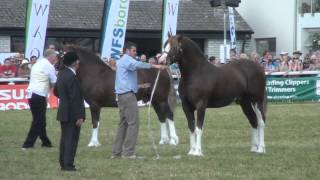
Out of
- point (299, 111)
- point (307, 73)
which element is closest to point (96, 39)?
point (307, 73)

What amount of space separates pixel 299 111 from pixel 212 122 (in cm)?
457

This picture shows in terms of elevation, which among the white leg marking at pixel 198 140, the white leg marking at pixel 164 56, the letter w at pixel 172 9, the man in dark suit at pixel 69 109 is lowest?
the white leg marking at pixel 198 140

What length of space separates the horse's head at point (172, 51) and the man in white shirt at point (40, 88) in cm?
312

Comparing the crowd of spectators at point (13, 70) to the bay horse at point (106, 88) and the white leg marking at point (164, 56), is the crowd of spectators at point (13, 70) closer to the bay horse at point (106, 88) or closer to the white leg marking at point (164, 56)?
the bay horse at point (106, 88)

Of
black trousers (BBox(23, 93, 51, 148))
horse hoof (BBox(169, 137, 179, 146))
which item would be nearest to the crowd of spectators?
black trousers (BBox(23, 93, 51, 148))

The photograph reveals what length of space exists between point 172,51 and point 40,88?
141 inches

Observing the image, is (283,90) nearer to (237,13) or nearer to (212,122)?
(212,122)

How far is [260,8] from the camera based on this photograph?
149ft

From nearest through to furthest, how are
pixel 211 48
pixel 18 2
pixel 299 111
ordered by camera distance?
pixel 299 111, pixel 18 2, pixel 211 48

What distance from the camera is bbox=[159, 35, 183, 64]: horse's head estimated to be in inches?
510

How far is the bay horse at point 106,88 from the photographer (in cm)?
1612

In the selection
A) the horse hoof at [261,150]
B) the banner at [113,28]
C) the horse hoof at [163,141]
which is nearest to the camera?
the horse hoof at [261,150]

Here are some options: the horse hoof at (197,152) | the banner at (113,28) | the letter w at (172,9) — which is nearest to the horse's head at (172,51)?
the horse hoof at (197,152)

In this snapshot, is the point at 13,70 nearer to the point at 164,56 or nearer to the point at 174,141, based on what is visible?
the point at 174,141
